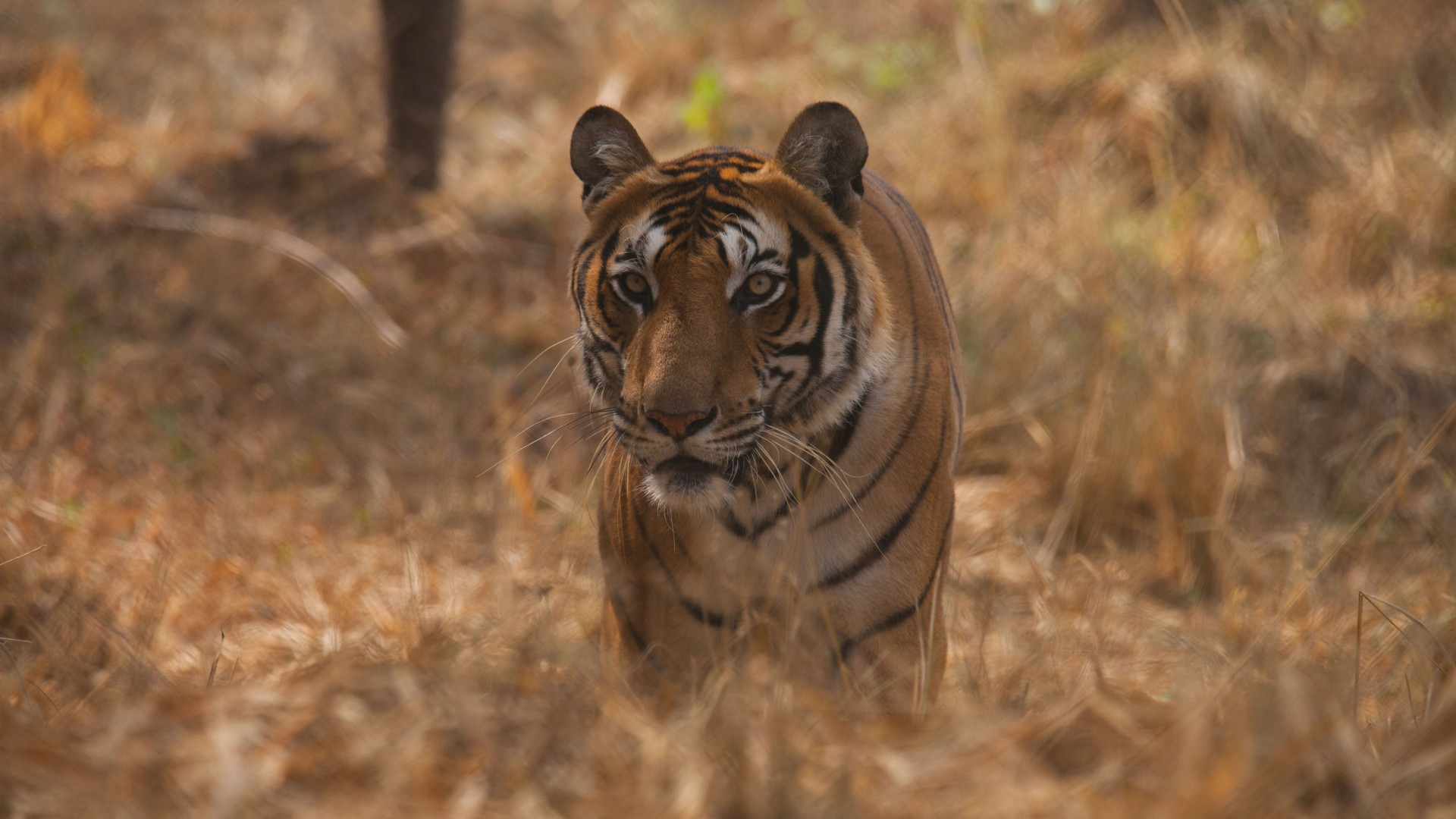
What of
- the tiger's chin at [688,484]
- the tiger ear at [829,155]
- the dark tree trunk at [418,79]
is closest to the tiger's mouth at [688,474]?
the tiger's chin at [688,484]

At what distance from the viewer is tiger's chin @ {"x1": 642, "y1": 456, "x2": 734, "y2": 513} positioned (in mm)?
2551

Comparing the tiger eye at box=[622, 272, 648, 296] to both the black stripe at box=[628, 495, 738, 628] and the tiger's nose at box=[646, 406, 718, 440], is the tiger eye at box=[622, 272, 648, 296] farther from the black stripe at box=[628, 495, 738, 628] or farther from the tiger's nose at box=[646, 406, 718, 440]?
the black stripe at box=[628, 495, 738, 628]

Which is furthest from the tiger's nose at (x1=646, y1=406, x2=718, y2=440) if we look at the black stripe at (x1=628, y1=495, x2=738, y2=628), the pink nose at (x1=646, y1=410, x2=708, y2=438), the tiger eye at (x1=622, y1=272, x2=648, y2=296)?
the black stripe at (x1=628, y1=495, x2=738, y2=628)

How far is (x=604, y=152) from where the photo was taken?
9.55ft

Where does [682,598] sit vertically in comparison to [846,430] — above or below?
below

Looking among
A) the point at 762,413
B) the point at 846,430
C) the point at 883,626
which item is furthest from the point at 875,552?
the point at 762,413

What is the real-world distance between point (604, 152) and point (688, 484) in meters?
0.84

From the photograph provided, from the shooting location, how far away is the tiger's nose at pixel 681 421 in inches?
97.0

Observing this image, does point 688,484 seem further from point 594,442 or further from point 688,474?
point 594,442

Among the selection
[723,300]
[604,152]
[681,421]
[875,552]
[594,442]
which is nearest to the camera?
[681,421]

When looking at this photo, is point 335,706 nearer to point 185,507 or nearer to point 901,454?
point 901,454

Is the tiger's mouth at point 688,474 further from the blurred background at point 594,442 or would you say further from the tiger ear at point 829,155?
the tiger ear at point 829,155

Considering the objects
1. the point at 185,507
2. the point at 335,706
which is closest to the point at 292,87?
the point at 185,507

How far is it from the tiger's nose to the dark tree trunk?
4.35 metres
